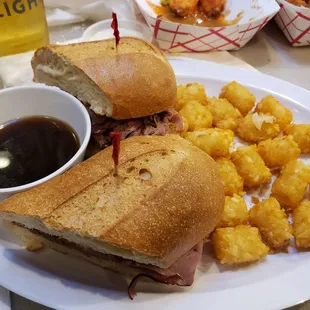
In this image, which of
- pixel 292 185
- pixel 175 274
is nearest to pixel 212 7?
pixel 292 185

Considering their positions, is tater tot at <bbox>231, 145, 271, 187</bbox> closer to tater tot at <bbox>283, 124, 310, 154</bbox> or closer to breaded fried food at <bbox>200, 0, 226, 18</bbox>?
tater tot at <bbox>283, 124, 310, 154</bbox>

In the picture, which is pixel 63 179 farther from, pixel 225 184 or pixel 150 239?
pixel 225 184

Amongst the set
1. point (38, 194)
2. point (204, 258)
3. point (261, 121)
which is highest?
point (38, 194)

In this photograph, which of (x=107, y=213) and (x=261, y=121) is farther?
(x=261, y=121)

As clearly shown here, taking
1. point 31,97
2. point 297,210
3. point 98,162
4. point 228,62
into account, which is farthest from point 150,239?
point 228,62

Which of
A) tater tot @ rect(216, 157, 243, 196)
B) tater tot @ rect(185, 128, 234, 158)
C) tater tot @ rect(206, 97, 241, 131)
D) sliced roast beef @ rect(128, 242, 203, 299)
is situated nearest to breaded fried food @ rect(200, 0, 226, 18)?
tater tot @ rect(206, 97, 241, 131)

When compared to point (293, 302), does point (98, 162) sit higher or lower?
higher

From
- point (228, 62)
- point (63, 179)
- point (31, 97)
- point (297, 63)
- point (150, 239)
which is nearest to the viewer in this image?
point (150, 239)
